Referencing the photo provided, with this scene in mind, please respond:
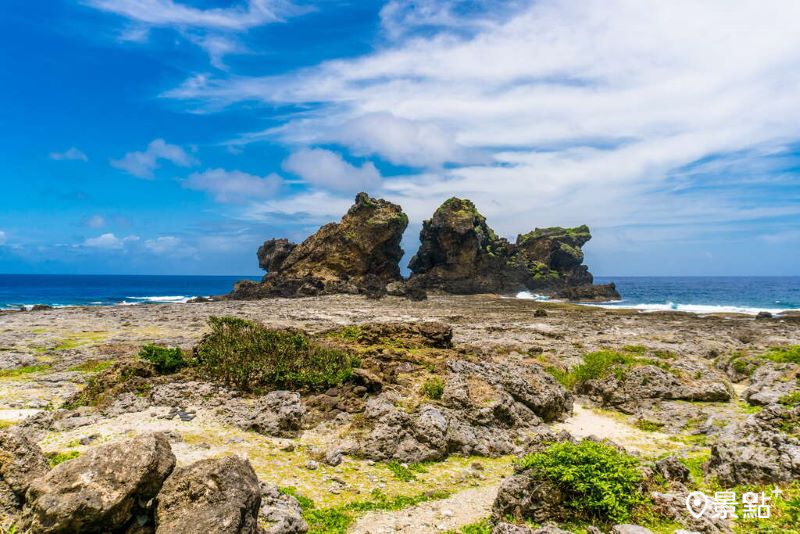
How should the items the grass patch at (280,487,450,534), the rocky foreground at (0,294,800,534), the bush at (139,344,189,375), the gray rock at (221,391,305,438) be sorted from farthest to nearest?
the bush at (139,344,189,375), the gray rock at (221,391,305,438), the grass patch at (280,487,450,534), the rocky foreground at (0,294,800,534)

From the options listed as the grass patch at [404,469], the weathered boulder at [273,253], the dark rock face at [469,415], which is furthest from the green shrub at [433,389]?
the weathered boulder at [273,253]

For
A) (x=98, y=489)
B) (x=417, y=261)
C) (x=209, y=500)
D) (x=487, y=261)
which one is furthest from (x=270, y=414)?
(x=417, y=261)

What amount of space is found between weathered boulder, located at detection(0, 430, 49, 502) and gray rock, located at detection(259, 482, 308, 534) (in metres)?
3.46

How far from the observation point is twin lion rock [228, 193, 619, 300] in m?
82.9

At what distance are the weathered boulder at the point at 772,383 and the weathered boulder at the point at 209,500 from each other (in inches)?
612

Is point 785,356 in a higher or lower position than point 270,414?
higher

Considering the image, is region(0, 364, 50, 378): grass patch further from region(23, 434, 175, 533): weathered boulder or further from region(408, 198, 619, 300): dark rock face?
region(408, 198, 619, 300): dark rock face

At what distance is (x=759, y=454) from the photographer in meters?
8.84

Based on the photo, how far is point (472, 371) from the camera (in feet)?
52.4

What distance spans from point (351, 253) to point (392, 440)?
7826 cm

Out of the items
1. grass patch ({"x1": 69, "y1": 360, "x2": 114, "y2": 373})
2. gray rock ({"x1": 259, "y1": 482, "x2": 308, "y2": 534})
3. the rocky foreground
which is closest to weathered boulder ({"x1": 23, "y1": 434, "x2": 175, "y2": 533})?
the rocky foreground

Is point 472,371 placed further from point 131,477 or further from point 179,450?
point 131,477

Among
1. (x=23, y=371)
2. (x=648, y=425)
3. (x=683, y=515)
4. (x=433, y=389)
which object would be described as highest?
(x=433, y=389)

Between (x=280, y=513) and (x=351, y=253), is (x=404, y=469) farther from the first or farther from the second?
(x=351, y=253)
